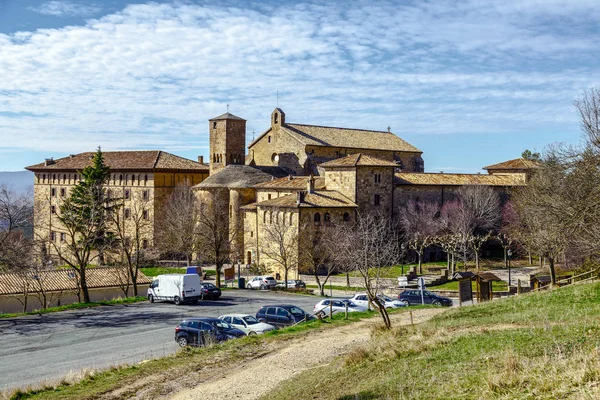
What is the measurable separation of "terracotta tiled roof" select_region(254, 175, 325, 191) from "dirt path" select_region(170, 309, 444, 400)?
112ft

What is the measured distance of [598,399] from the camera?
9516 millimetres

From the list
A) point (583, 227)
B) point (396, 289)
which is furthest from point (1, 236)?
point (583, 227)

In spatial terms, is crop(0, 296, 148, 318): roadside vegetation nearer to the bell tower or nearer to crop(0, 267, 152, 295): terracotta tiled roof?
crop(0, 267, 152, 295): terracotta tiled roof

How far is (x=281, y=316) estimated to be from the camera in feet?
94.1

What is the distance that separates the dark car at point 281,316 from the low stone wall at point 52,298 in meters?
17.0

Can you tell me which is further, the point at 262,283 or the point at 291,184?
the point at 291,184

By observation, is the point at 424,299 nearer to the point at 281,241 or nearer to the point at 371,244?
the point at 371,244

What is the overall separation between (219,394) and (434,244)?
4746 centimetres

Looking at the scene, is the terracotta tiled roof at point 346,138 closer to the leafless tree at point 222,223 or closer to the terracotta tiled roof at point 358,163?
the leafless tree at point 222,223

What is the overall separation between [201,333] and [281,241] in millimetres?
26784

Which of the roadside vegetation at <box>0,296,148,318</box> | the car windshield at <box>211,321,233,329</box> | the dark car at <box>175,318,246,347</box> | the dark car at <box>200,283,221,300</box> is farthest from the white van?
the dark car at <box>175,318,246,347</box>

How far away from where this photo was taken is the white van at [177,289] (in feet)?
122

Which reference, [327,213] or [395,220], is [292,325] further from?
[395,220]

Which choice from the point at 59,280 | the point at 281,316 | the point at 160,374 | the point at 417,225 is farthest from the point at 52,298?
the point at 417,225
